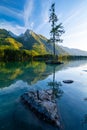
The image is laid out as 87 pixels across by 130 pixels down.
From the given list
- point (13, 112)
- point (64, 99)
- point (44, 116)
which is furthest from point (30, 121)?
point (64, 99)

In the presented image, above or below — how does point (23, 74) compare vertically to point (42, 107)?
below

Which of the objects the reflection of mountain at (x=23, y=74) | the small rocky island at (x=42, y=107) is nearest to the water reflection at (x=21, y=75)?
the reflection of mountain at (x=23, y=74)

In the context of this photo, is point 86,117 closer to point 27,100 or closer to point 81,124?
point 81,124

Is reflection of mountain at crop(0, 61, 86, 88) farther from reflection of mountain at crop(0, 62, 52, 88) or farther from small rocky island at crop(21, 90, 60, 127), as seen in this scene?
small rocky island at crop(21, 90, 60, 127)

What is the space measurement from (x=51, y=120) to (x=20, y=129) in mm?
1480

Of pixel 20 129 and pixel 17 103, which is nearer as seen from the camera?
pixel 20 129

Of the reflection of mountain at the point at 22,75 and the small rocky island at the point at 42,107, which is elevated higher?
the small rocky island at the point at 42,107

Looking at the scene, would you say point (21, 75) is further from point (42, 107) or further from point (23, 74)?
point (42, 107)

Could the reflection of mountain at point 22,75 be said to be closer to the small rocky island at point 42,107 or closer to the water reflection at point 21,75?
the water reflection at point 21,75

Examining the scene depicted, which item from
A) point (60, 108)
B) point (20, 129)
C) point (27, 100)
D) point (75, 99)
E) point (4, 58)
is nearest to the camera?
point (20, 129)

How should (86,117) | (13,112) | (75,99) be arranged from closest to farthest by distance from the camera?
(86,117) → (13,112) → (75,99)

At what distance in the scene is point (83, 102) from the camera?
1023 cm

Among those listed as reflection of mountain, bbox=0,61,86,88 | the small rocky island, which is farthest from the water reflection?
the small rocky island

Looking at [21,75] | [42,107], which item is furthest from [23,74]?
[42,107]
